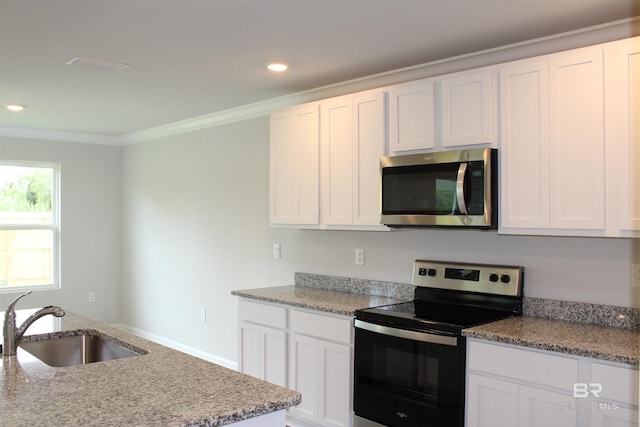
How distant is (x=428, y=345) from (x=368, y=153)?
1.23 metres

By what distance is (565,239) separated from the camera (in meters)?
2.86

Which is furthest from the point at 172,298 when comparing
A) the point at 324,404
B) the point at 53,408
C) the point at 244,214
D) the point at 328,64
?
the point at 53,408

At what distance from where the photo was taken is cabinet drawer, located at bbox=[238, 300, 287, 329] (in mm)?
3578

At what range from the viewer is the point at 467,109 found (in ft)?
9.57

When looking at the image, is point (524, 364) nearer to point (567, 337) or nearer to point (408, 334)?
point (567, 337)

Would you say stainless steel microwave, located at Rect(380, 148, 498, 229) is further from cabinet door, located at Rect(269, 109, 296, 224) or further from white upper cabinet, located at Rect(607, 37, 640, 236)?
cabinet door, located at Rect(269, 109, 296, 224)

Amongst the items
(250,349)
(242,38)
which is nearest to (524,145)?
(242,38)

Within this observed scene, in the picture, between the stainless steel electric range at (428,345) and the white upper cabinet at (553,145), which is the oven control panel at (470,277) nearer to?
the stainless steel electric range at (428,345)

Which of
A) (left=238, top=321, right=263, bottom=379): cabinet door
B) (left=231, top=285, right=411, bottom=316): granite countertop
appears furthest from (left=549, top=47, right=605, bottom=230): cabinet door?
(left=238, top=321, right=263, bottom=379): cabinet door

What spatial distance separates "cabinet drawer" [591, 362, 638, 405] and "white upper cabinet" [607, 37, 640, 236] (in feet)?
1.91

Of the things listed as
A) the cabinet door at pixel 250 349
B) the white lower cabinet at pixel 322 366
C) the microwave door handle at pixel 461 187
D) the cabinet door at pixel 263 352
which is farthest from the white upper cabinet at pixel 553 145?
the cabinet door at pixel 250 349

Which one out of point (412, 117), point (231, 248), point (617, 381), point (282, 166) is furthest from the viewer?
point (231, 248)

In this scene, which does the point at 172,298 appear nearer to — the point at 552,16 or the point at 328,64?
the point at 328,64

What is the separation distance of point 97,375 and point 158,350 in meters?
0.35
